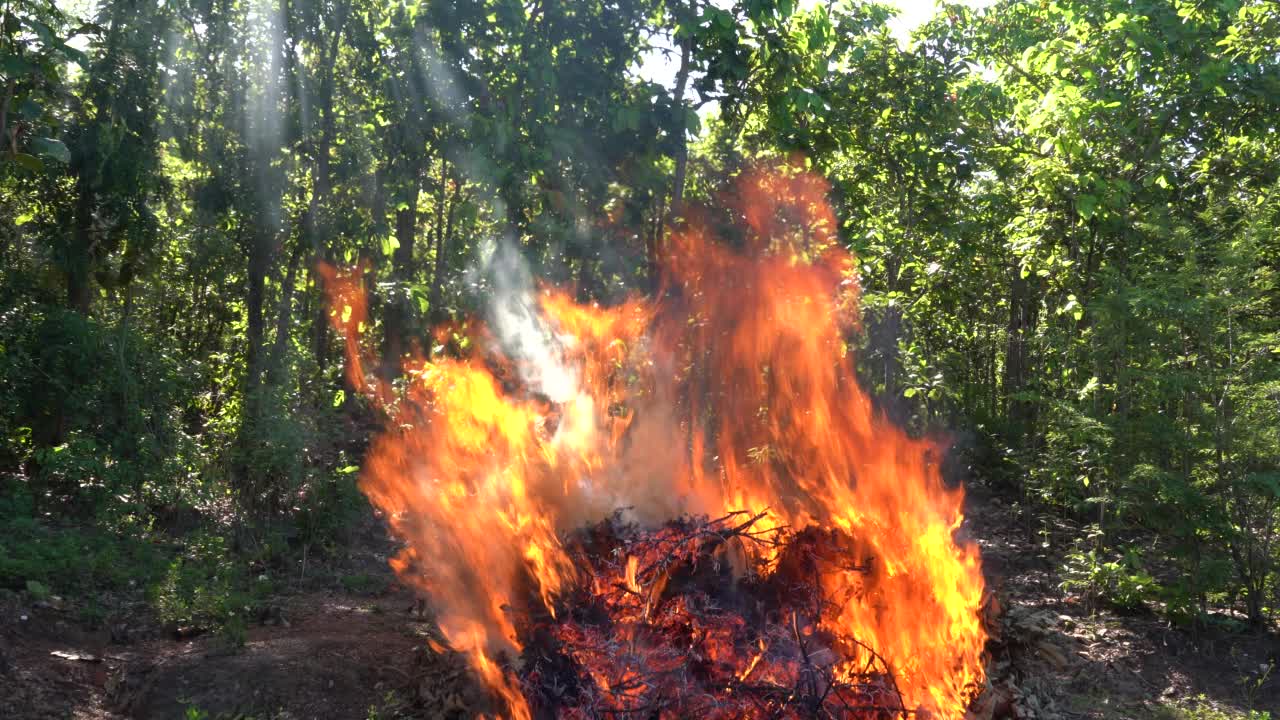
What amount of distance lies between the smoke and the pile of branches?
163 cm

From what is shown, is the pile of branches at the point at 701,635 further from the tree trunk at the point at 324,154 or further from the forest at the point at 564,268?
the tree trunk at the point at 324,154

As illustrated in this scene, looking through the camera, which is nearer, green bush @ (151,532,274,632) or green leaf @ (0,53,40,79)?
green leaf @ (0,53,40,79)

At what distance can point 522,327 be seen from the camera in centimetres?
737

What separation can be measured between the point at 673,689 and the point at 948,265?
7.85m

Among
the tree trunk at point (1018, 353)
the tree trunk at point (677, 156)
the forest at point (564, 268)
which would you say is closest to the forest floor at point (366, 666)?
the forest at point (564, 268)

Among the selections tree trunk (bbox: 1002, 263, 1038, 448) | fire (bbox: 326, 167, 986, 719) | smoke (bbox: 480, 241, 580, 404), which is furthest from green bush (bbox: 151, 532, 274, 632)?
tree trunk (bbox: 1002, 263, 1038, 448)

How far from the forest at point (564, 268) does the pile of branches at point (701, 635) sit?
0.22m

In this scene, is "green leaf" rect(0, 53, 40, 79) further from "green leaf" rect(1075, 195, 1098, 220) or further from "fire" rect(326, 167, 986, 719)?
"green leaf" rect(1075, 195, 1098, 220)

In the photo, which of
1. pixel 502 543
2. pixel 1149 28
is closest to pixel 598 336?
pixel 502 543

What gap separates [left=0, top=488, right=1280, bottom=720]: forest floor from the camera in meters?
5.41

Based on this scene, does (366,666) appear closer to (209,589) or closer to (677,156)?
(209,589)

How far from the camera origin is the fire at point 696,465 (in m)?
5.56

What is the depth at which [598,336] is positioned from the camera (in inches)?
290

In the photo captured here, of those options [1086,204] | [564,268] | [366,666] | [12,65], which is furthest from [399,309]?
[1086,204]
